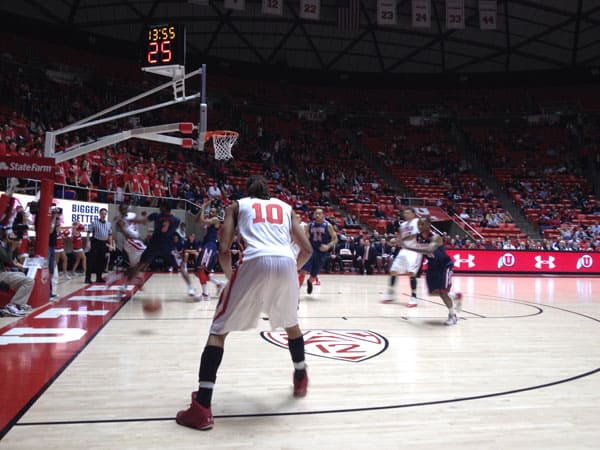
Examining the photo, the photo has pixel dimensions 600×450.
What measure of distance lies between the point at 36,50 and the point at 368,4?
16590mm

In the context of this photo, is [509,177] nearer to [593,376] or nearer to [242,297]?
[593,376]

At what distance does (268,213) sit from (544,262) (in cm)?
1883

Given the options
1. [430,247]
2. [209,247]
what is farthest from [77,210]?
[430,247]

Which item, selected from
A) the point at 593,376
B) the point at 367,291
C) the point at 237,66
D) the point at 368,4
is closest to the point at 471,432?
the point at 593,376

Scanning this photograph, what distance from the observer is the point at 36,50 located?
24203 mm

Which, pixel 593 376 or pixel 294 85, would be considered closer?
pixel 593 376

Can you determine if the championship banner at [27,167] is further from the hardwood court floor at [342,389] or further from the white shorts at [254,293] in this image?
the white shorts at [254,293]

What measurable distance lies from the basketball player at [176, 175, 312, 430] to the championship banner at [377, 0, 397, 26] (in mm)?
19735

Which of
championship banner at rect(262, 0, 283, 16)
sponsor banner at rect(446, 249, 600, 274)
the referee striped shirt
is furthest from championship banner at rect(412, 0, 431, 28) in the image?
the referee striped shirt

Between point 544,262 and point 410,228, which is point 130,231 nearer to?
point 410,228

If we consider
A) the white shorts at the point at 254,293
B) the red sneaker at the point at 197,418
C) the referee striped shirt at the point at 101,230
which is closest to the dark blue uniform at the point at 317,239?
the referee striped shirt at the point at 101,230

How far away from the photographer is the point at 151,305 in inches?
335

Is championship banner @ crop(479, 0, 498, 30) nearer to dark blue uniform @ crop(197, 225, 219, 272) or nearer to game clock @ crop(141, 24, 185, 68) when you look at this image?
game clock @ crop(141, 24, 185, 68)

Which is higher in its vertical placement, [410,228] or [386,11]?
[386,11]
